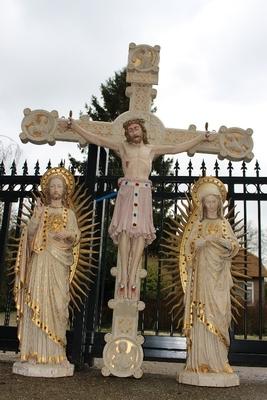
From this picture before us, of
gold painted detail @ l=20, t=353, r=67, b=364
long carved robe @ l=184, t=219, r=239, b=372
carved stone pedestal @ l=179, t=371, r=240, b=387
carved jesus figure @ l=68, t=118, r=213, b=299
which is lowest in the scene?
carved stone pedestal @ l=179, t=371, r=240, b=387

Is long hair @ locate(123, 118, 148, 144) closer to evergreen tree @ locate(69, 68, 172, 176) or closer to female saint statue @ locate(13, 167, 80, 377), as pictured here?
female saint statue @ locate(13, 167, 80, 377)

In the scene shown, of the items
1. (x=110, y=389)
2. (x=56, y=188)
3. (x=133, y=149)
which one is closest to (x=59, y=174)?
(x=56, y=188)

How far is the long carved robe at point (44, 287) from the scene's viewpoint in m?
4.45

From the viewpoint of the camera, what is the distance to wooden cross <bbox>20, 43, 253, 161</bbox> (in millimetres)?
5387

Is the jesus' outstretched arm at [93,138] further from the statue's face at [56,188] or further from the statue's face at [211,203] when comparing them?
the statue's face at [211,203]

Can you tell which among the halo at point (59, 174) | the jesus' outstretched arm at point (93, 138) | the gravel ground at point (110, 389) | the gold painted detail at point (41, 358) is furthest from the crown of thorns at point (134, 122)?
the gravel ground at point (110, 389)

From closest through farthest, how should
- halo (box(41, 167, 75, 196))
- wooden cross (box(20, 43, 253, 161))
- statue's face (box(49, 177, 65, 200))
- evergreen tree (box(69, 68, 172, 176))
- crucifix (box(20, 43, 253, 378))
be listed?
crucifix (box(20, 43, 253, 378)) < statue's face (box(49, 177, 65, 200)) < halo (box(41, 167, 75, 196)) < wooden cross (box(20, 43, 253, 161)) < evergreen tree (box(69, 68, 172, 176))

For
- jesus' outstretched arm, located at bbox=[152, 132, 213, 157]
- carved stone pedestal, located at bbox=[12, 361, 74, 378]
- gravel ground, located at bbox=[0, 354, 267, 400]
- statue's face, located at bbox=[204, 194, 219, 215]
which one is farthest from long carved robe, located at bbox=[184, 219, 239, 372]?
carved stone pedestal, located at bbox=[12, 361, 74, 378]

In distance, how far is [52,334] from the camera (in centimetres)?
446

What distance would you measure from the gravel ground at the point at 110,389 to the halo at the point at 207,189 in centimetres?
183

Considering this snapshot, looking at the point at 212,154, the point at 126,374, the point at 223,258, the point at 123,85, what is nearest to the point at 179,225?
the point at 223,258

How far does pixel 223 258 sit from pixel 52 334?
182 cm

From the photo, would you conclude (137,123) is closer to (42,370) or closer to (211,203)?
(211,203)

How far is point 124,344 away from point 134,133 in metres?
2.19
